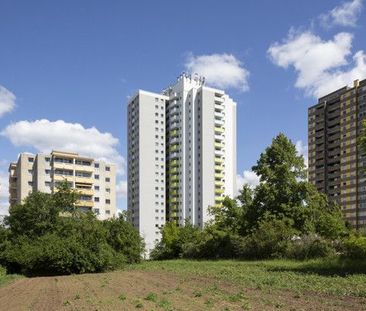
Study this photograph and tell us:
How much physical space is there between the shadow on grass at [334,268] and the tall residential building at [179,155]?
95.8 m

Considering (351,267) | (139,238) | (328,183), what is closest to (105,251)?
(139,238)

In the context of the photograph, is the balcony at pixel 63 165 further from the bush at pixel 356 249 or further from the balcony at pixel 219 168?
the bush at pixel 356 249

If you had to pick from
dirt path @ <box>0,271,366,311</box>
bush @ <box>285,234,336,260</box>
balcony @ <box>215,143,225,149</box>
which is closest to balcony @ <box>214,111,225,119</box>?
balcony @ <box>215,143,225,149</box>

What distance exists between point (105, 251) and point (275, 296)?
22.7 m

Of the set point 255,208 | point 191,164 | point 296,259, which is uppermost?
point 191,164

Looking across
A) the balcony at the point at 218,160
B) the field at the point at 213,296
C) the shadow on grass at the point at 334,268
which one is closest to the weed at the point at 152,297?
the field at the point at 213,296

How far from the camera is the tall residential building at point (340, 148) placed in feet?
414

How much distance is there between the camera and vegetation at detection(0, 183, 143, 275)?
37.5 metres

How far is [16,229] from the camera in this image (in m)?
49.0

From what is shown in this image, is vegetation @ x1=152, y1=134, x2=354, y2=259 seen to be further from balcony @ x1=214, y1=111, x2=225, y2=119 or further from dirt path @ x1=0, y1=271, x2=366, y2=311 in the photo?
balcony @ x1=214, y1=111, x2=225, y2=119

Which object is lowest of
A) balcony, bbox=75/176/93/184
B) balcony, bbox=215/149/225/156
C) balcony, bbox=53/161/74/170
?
balcony, bbox=75/176/93/184

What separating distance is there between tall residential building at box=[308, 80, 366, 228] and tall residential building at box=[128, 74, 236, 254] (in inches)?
968

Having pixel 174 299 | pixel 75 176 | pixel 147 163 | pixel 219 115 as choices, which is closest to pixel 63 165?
pixel 75 176

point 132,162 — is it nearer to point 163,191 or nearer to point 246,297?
point 163,191
